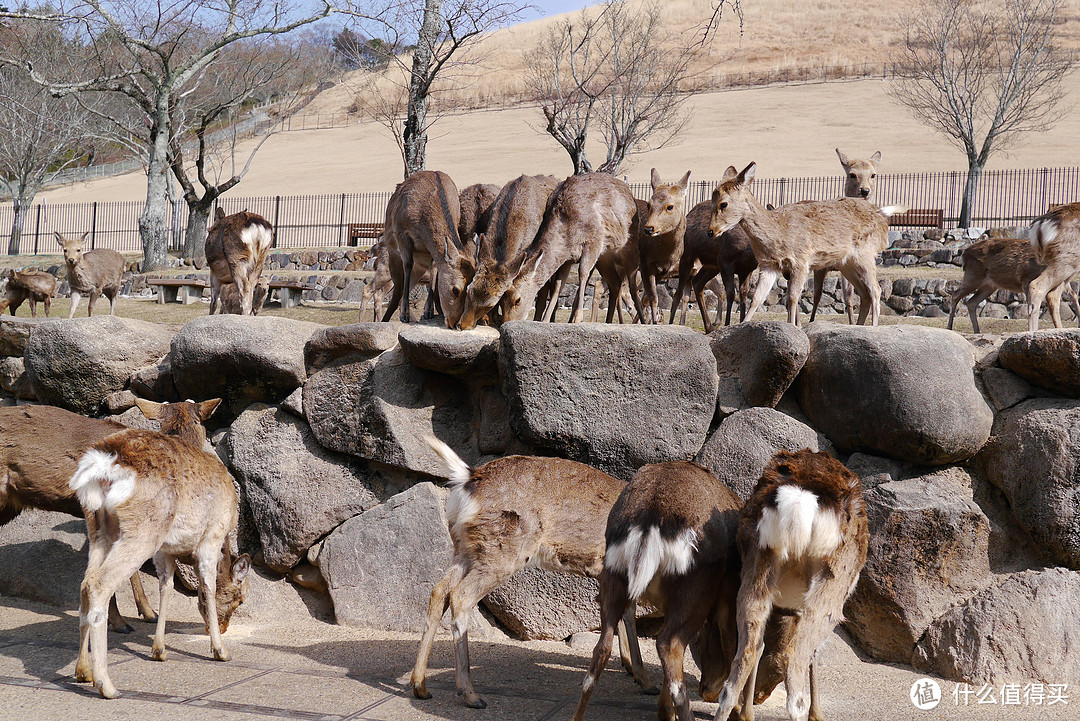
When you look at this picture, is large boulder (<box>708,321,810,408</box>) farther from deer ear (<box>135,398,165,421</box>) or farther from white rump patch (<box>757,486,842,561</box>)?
deer ear (<box>135,398,165,421</box>)

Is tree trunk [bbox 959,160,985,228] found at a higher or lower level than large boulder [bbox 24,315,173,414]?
higher

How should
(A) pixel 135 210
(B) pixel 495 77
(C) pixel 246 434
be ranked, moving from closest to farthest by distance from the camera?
1. (C) pixel 246 434
2. (A) pixel 135 210
3. (B) pixel 495 77

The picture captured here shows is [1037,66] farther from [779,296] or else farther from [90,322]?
[90,322]

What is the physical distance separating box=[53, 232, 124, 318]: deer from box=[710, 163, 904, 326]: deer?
12249 millimetres

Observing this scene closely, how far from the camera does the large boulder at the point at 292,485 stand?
7488 millimetres

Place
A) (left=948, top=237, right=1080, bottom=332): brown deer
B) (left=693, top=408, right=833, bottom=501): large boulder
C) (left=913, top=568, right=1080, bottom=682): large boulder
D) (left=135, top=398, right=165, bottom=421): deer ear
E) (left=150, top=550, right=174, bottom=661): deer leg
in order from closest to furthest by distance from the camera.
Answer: (left=913, top=568, right=1080, bottom=682): large boulder, (left=150, top=550, right=174, bottom=661): deer leg, (left=693, top=408, right=833, bottom=501): large boulder, (left=135, top=398, right=165, bottom=421): deer ear, (left=948, top=237, right=1080, bottom=332): brown deer

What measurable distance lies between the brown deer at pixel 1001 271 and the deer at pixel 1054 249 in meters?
0.33

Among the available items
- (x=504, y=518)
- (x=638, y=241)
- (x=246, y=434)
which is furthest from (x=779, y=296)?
(x=504, y=518)

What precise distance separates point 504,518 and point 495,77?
223 feet

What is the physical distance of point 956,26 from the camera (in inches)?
1208

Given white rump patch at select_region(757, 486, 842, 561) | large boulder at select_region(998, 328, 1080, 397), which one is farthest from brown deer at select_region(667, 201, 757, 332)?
white rump patch at select_region(757, 486, 842, 561)

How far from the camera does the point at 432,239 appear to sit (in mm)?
9070

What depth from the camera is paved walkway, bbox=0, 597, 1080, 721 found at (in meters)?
5.14

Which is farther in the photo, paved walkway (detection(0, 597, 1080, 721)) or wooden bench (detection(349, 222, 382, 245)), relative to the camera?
wooden bench (detection(349, 222, 382, 245))
